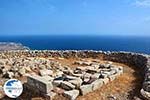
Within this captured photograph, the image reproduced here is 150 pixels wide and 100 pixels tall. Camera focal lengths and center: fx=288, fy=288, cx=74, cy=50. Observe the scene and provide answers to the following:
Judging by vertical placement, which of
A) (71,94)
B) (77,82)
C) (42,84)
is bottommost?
(71,94)

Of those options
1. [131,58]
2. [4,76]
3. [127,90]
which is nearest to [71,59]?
[131,58]

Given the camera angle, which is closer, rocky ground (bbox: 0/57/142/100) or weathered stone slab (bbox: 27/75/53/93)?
weathered stone slab (bbox: 27/75/53/93)

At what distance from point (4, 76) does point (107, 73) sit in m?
6.20

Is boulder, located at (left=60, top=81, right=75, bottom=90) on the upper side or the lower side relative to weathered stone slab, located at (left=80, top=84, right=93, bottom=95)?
upper

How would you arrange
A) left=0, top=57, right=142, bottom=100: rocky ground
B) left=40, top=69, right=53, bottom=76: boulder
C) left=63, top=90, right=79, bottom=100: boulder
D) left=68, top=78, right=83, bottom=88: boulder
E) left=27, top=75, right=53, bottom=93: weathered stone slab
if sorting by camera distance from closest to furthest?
left=63, top=90, right=79, bottom=100: boulder
left=27, top=75, right=53, bottom=93: weathered stone slab
left=0, top=57, right=142, bottom=100: rocky ground
left=68, top=78, right=83, bottom=88: boulder
left=40, top=69, right=53, bottom=76: boulder

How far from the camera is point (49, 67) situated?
Result: 63.9 feet

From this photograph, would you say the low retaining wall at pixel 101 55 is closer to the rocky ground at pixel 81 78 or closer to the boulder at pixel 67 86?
the rocky ground at pixel 81 78

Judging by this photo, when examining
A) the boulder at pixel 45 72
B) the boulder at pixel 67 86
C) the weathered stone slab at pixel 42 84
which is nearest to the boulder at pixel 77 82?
Result: the boulder at pixel 67 86

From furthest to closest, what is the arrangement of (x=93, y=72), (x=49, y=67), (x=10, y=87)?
(x=49, y=67) → (x=93, y=72) → (x=10, y=87)

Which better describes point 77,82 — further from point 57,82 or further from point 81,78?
point 81,78

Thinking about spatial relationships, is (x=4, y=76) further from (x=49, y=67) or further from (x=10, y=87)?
(x=10, y=87)

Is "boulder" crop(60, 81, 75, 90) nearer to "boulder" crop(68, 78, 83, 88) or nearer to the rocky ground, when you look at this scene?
the rocky ground

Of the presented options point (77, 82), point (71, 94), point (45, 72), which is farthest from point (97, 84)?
point (45, 72)

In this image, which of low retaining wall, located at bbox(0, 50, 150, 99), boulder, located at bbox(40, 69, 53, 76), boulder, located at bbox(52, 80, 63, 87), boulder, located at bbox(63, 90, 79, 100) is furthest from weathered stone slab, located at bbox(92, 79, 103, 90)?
low retaining wall, located at bbox(0, 50, 150, 99)
